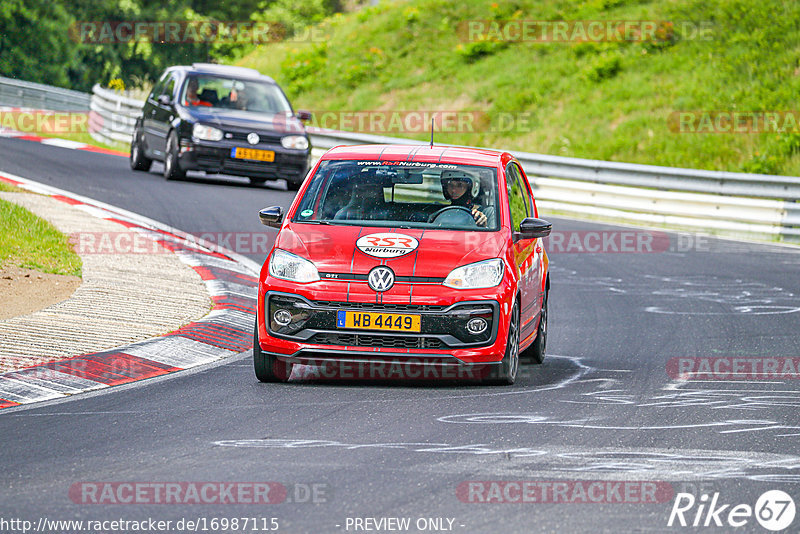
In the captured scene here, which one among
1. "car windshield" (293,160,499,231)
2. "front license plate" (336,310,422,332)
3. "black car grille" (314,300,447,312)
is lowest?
"front license plate" (336,310,422,332)

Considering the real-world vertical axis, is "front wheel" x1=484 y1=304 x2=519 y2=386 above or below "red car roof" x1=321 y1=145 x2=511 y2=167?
below

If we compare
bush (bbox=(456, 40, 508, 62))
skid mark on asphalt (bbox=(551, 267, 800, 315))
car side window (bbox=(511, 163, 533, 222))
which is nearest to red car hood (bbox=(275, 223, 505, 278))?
car side window (bbox=(511, 163, 533, 222))

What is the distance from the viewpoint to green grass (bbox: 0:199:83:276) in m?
12.5

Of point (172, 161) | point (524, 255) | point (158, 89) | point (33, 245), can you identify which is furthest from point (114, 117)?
point (524, 255)

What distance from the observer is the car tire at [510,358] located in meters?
8.70

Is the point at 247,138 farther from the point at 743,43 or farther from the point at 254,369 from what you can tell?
the point at 743,43

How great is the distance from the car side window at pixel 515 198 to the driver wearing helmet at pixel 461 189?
27cm

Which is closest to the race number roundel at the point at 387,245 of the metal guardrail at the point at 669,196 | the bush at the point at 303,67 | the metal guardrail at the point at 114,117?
the metal guardrail at the point at 669,196

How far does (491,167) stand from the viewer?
9.64 meters

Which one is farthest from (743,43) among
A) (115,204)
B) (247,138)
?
(115,204)

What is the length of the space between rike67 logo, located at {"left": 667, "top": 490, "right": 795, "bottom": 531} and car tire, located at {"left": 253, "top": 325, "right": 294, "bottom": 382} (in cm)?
358

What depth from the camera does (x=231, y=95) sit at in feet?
70.2

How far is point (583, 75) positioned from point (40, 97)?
14.6m

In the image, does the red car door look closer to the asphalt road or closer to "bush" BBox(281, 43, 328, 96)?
the asphalt road
